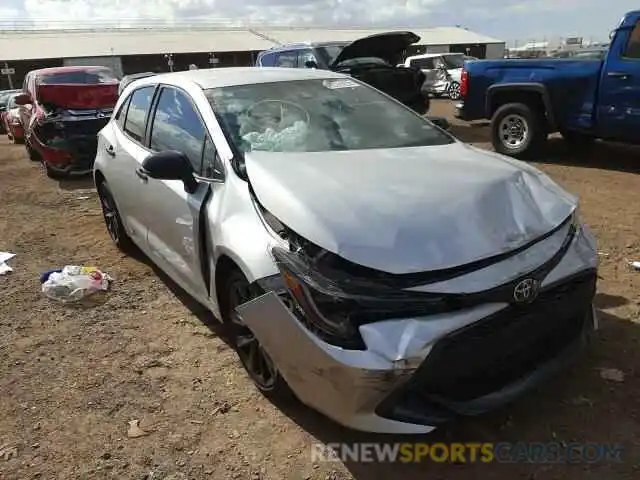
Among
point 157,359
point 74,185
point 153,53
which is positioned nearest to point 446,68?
point 74,185

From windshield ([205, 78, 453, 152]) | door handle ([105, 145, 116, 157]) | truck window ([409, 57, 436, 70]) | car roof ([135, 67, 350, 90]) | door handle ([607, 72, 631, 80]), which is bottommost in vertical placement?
truck window ([409, 57, 436, 70])

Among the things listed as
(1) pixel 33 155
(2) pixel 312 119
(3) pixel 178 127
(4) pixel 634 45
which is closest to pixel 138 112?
(3) pixel 178 127

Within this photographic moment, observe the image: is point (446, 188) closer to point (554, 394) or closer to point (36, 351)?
Answer: point (554, 394)

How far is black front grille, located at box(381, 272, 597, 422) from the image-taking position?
7.53ft

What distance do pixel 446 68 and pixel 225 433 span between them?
19.1 meters

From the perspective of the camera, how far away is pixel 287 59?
40.2ft

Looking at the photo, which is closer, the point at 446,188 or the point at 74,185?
the point at 446,188

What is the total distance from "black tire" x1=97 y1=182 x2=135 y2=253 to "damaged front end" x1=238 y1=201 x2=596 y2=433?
10.0 feet

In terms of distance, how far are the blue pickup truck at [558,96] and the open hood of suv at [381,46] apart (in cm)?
142

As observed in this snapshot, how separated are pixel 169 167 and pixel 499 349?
6.44ft

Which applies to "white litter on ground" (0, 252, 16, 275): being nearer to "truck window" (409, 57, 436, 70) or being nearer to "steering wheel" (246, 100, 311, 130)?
"steering wheel" (246, 100, 311, 130)

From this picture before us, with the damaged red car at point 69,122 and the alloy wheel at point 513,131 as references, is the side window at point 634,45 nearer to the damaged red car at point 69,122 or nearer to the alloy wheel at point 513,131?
the alloy wheel at point 513,131

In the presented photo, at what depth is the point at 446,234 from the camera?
242 cm

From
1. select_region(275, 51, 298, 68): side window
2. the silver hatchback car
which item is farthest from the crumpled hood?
select_region(275, 51, 298, 68): side window
